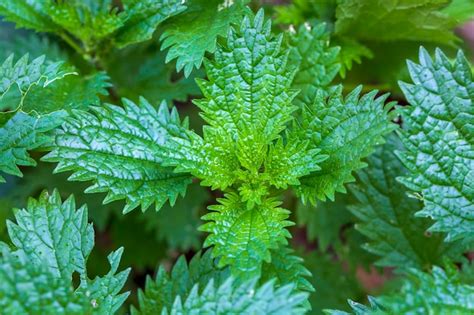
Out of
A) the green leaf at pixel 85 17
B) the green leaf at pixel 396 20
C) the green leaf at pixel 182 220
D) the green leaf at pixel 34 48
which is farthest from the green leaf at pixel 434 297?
the green leaf at pixel 34 48

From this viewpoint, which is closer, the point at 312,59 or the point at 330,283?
the point at 312,59

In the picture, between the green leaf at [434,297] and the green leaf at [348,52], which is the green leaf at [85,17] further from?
the green leaf at [434,297]

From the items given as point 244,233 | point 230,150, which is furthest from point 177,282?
point 230,150

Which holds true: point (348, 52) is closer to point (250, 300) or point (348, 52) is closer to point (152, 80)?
point (152, 80)

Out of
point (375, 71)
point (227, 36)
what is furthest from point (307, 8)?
point (227, 36)

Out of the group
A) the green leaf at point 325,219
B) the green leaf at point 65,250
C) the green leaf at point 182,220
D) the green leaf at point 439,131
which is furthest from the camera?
the green leaf at point 182,220

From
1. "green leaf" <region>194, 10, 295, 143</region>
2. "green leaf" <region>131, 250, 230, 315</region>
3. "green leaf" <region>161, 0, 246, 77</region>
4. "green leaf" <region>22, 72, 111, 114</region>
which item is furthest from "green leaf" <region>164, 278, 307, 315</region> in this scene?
"green leaf" <region>22, 72, 111, 114</region>
